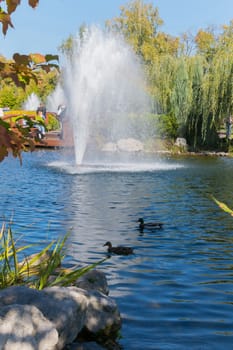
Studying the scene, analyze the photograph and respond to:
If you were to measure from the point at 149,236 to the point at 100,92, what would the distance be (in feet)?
87.7

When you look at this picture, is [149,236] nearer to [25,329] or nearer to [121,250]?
[121,250]

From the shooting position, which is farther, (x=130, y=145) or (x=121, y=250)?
(x=130, y=145)

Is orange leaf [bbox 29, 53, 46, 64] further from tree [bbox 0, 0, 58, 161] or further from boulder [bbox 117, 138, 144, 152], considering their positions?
boulder [bbox 117, 138, 144, 152]

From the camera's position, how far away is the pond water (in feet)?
21.7

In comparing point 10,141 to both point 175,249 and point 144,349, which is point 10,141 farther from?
point 175,249

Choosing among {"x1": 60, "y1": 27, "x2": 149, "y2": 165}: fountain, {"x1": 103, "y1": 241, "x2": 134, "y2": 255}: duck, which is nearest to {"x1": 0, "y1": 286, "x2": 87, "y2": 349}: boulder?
{"x1": 103, "y1": 241, "x2": 134, "y2": 255}: duck

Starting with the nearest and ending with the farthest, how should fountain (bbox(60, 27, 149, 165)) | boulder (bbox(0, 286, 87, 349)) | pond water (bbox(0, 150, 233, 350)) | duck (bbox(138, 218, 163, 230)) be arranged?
1. boulder (bbox(0, 286, 87, 349))
2. pond water (bbox(0, 150, 233, 350))
3. duck (bbox(138, 218, 163, 230))
4. fountain (bbox(60, 27, 149, 165))

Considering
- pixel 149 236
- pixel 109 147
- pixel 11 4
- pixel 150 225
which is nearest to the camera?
pixel 11 4

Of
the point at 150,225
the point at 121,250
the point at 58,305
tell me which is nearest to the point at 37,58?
the point at 58,305

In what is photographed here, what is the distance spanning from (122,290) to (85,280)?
3.49ft

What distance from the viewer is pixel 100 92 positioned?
37719 mm

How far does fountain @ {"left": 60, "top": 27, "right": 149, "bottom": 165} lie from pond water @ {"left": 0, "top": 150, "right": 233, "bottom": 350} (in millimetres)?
9215

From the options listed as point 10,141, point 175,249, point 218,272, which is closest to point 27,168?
point 175,249

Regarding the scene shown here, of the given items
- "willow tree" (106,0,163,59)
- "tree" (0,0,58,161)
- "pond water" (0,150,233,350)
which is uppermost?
"willow tree" (106,0,163,59)
